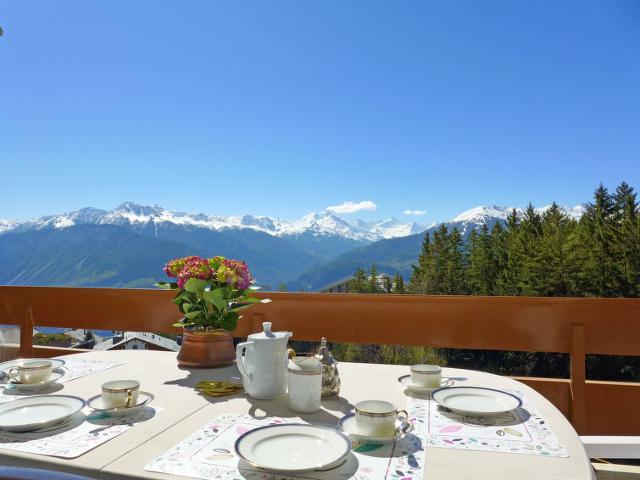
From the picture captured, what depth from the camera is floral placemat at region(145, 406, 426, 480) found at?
646 millimetres

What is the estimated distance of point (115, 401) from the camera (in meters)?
0.92

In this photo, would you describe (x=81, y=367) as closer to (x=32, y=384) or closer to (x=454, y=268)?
(x=32, y=384)

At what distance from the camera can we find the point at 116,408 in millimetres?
920

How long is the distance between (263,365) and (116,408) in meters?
0.30

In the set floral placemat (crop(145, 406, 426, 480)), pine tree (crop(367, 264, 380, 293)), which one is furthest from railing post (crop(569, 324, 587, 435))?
pine tree (crop(367, 264, 380, 293))

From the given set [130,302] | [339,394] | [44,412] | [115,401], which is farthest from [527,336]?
[130,302]

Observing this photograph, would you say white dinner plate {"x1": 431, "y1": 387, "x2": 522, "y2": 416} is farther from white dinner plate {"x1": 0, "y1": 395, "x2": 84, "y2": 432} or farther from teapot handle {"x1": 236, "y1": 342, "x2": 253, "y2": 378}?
white dinner plate {"x1": 0, "y1": 395, "x2": 84, "y2": 432}

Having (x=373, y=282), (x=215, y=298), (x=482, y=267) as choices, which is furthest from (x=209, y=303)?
(x=482, y=267)

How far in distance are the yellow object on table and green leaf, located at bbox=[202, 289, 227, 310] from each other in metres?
0.22

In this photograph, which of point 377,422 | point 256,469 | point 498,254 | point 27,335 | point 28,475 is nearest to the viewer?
point 28,475

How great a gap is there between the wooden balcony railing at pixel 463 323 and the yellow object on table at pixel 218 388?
35.0 inches

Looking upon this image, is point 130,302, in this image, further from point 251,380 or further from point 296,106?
Answer: point 296,106

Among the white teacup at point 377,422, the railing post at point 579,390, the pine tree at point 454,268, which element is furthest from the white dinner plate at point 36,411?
the pine tree at point 454,268

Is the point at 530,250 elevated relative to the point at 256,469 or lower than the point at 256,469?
elevated
